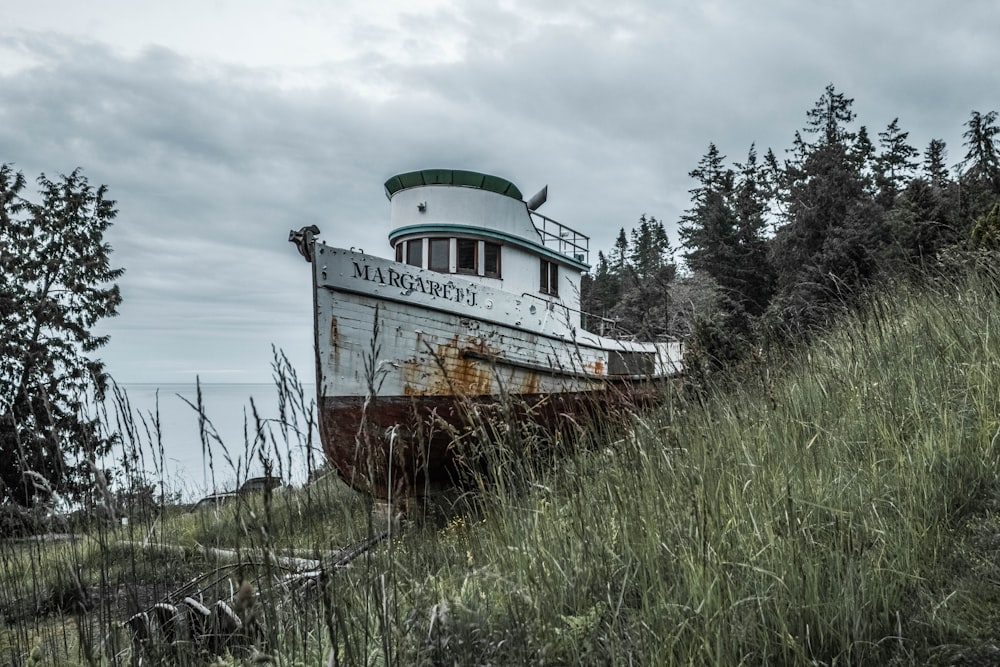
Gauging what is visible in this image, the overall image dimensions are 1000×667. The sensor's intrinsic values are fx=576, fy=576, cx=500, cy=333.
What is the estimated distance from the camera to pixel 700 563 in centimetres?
152

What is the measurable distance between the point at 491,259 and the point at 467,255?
1.37 ft

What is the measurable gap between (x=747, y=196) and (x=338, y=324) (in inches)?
1185

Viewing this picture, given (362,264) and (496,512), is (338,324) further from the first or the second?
(496,512)

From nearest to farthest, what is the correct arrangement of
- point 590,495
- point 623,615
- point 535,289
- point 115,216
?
1. point 623,615
2. point 590,495
3. point 535,289
4. point 115,216

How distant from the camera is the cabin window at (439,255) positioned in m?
8.97

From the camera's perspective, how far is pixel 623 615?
5.74 feet

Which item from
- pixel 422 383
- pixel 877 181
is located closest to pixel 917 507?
pixel 422 383

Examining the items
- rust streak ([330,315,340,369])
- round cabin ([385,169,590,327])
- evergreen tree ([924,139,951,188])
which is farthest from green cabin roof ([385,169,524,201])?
evergreen tree ([924,139,951,188])

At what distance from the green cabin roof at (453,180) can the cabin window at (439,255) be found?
3.18ft

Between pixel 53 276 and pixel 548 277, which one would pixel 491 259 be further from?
pixel 53 276

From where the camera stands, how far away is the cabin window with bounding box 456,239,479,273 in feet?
29.8

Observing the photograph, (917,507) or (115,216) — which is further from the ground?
(115,216)

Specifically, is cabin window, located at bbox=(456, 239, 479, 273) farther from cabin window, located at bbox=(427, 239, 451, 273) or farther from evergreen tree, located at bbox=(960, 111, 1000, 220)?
evergreen tree, located at bbox=(960, 111, 1000, 220)

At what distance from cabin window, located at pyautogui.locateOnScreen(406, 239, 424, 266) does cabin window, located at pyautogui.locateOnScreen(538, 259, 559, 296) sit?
2242 mm
